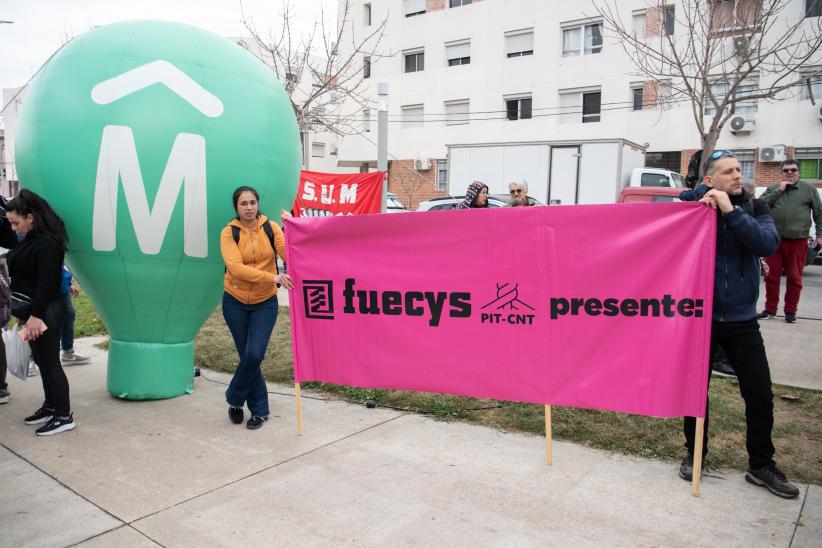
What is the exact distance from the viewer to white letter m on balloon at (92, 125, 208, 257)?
4785 millimetres

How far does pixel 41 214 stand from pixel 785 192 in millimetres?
8149

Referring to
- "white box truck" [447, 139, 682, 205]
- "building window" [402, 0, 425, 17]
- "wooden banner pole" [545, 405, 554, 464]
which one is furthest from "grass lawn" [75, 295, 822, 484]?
"building window" [402, 0, 425, 17]

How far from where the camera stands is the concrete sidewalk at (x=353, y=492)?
3281mm

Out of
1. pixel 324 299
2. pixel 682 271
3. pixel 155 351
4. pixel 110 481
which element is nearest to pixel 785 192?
pixel 682 271

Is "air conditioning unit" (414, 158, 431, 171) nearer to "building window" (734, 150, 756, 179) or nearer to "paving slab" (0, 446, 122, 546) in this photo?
"building window" (734, 150, 756, 179)

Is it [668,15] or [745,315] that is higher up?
[668,15]

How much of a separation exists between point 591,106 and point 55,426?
2507 centimetres

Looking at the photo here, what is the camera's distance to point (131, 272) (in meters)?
5.07

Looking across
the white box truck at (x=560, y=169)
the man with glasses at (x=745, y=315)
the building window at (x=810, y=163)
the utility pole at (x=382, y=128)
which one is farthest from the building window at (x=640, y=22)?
the man with glasses at (x=745, y=315)

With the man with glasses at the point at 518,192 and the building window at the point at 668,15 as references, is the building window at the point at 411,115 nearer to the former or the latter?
the building window at the point at 668,15

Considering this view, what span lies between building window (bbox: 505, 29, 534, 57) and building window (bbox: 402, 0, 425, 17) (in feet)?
16.7

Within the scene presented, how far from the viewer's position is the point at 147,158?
4.80 m

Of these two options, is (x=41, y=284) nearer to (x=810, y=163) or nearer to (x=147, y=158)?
(x=147, y=158)

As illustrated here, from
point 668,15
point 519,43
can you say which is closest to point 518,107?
point 519,43
